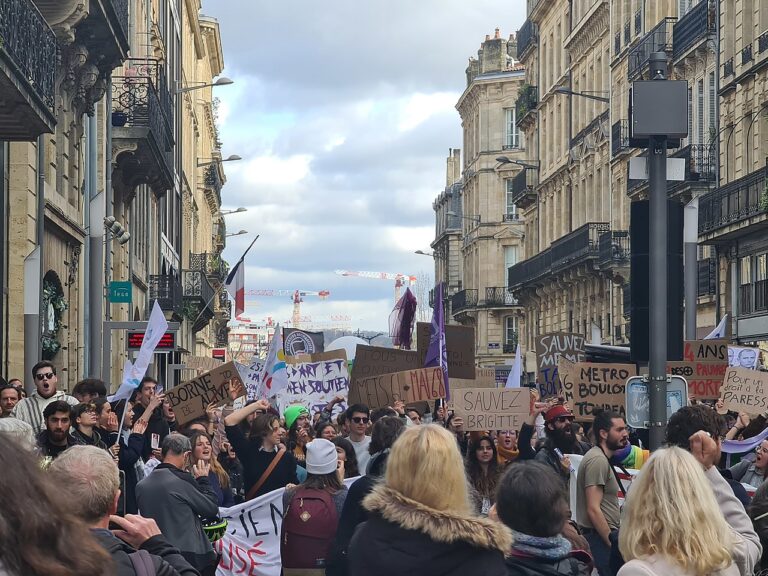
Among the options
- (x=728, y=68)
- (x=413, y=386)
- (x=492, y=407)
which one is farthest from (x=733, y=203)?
(x=492, y=407)

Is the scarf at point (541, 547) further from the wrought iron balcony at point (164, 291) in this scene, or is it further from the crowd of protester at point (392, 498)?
the wrought iron balcony at point (164, 291)

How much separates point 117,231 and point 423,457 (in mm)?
20318

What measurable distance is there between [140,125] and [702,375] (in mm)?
16327

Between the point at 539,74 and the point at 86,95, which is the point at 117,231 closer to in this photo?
the point at 86,95

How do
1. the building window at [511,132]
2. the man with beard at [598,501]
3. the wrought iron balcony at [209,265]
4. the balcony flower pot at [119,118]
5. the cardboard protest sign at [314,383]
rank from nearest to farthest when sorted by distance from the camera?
the man with beard at [598,501] < the cardboard protest sign at [314,383] < the balcony flower pot at [119,118] < the wrought iron balcony at [209,265] < the building window at [511,132]

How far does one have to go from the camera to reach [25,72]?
1585cm

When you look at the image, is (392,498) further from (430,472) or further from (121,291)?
(121,291)

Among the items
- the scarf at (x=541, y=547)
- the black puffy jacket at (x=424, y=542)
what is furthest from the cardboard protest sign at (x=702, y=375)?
the black puffy jacket at (x=424, y=542)

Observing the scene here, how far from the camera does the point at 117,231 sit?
25.1m

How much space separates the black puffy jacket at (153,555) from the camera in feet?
14.7

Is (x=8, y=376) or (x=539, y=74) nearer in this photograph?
(x=8, y=376)

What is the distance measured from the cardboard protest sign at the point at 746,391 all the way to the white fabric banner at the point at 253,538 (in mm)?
4706

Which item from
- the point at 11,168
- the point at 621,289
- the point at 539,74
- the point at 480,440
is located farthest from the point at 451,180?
the point at 480,440

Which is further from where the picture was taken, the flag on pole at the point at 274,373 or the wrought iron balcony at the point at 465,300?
the wrought iron balcony at the point at 465,300
